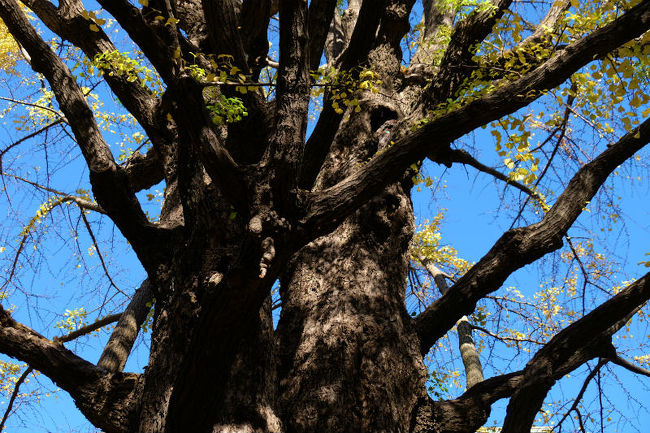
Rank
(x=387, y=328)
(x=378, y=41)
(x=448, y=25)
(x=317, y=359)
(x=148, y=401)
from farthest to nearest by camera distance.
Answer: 1. (x=448, y=25)
2. (x=378, y=41)
3. (x=387, y=328)
4. (x=317, y=359)
5. (x=148, y=401)

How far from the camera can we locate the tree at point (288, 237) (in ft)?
8.26

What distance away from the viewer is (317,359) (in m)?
2.92

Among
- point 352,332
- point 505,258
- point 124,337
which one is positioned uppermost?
point 124,337

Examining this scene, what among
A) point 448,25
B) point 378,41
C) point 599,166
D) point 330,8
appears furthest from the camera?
point 448,25

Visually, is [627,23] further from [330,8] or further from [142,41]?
[330,8]

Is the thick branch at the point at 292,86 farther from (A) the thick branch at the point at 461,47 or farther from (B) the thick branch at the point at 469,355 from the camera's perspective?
(B) the thick branch at the point at 469,355

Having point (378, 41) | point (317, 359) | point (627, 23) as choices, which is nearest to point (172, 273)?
point (317, 359)

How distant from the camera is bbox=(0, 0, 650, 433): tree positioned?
2518mm

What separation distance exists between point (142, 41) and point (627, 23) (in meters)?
2.37

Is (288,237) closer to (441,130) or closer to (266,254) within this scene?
(266,254)

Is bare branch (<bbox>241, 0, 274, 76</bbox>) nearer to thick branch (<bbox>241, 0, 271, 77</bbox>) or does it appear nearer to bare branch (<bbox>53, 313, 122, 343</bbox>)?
thick branch (<bbox>241, 0, 271, 77</bbox>)

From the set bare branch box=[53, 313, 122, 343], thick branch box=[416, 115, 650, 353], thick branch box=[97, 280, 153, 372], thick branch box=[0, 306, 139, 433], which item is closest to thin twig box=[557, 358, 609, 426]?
thick branch box=[416, 115, 650, 353]

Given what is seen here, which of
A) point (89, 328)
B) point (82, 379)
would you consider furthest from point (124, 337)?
point (82, 379)

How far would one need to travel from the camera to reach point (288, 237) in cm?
246
